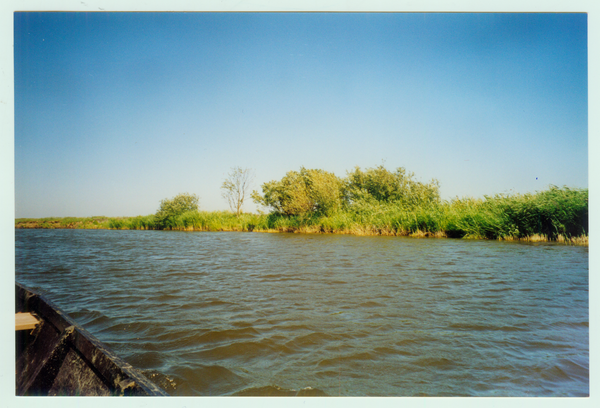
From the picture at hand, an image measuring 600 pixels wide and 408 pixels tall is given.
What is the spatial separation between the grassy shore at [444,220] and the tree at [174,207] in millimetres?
345

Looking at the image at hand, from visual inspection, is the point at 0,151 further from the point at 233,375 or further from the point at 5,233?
the point at 233,375

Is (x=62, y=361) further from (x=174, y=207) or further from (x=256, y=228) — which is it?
(x=174, y=207)

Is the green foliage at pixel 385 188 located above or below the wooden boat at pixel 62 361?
above

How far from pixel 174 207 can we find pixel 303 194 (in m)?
8.02

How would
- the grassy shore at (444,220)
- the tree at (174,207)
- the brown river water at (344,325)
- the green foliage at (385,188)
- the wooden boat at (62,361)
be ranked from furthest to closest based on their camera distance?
the tree at (174,207) < the green foliage at (385,188) < the grassy shore at (444,220) < the brown river water at (344,325) < the wooden boat at (62,361)

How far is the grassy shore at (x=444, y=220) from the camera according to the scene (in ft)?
29.4

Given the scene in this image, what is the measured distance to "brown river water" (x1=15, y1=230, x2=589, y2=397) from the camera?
7.43 feet

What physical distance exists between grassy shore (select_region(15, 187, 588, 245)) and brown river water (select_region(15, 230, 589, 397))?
1507 millimetres

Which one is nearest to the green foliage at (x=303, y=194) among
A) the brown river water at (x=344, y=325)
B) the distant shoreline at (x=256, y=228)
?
the distant shoreline at (x=256, y=228)

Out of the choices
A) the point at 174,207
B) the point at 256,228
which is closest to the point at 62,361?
the point at 256,228

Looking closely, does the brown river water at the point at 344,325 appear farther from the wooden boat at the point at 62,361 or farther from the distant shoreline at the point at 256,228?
the distant shoreline at the point at 256,228

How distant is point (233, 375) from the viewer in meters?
2.29
